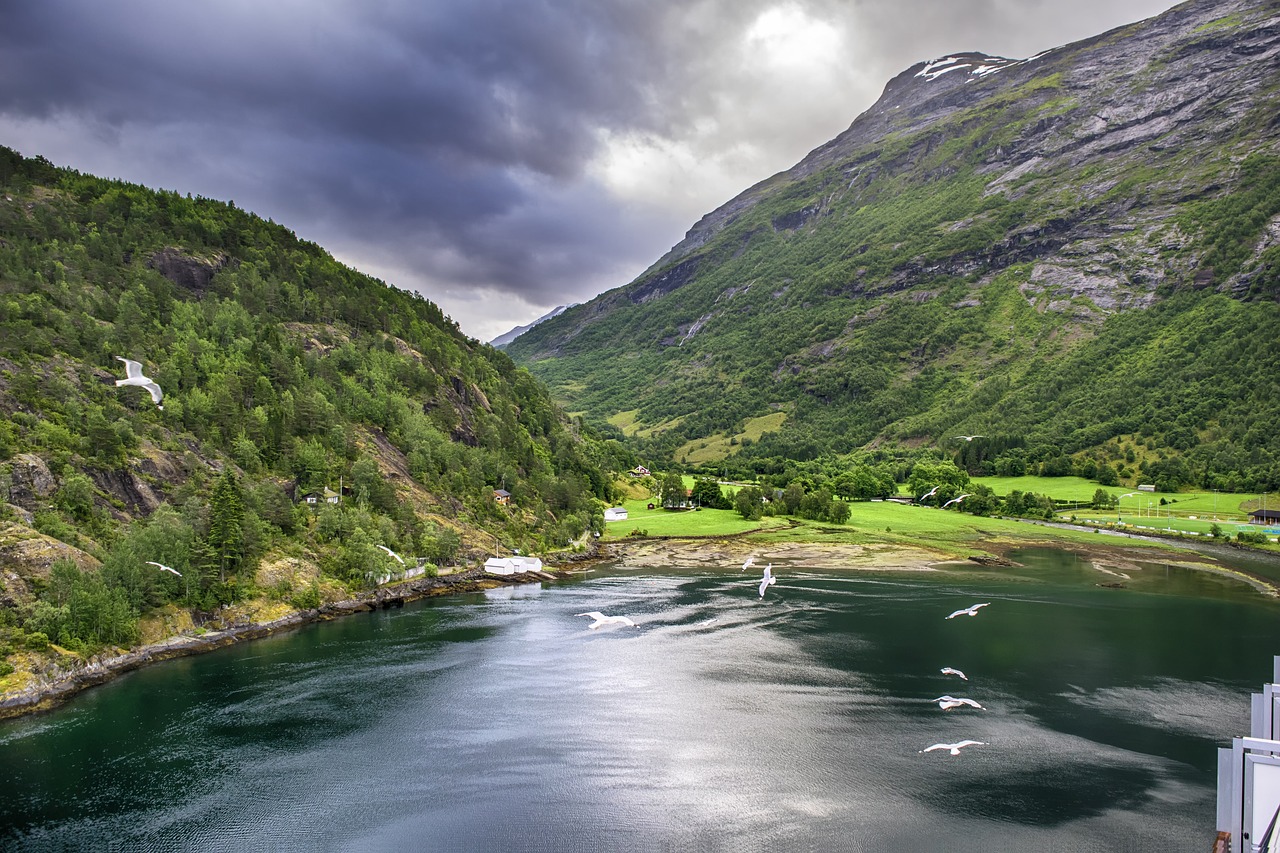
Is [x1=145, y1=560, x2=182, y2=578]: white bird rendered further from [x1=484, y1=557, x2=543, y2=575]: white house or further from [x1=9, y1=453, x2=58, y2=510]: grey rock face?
[x1=484, y1=557, x2=543, y2=575]: white house

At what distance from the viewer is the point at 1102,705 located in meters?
43.2

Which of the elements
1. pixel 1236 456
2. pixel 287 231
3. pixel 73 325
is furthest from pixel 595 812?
pixel 1236 456

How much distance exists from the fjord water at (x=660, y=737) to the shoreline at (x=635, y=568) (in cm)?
199

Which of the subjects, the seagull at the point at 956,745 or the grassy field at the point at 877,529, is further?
the grassy field at the point at 877,529

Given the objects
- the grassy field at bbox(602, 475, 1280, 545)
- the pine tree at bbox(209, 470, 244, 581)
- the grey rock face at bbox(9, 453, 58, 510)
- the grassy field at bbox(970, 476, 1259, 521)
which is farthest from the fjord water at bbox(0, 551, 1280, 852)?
the grassy field at bbox(970, 476, 1259, 521)

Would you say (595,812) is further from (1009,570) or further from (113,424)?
(1009,570)

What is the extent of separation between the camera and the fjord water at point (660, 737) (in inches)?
1185

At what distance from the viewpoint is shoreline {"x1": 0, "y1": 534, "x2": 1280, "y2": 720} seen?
45.5m

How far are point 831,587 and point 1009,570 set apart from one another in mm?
27693

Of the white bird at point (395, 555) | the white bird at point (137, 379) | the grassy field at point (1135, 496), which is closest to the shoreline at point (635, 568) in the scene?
the white bird at point (395, 555)

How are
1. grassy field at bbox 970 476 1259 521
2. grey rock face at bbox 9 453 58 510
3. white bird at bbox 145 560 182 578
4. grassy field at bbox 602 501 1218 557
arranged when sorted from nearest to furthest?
1. white bird at bbox 145 560 182 578
2. grey rock face at bbox 9 453 58 510
3. grassy field at bbox 602 501 1218 557
4. grassy field at bbox 970 476 1259 521

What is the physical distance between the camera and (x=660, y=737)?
129 ft

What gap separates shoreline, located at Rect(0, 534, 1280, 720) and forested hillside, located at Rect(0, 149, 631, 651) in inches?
86.5

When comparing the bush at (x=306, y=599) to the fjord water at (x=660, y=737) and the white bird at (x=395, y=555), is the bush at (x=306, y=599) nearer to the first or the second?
the fjord water at (x=660, y=737)
